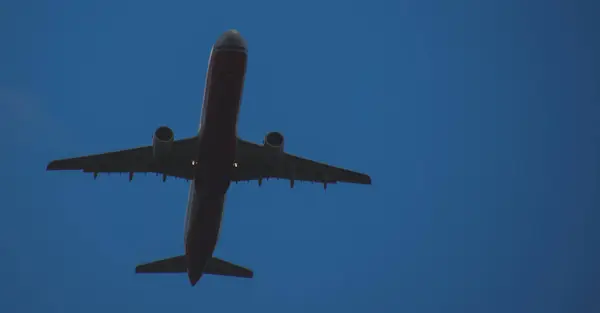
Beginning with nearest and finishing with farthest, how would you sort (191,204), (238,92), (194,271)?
(238,92), (191,204), (194,271)

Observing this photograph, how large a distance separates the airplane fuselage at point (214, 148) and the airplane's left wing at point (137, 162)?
826 mm

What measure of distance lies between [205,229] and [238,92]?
909cm

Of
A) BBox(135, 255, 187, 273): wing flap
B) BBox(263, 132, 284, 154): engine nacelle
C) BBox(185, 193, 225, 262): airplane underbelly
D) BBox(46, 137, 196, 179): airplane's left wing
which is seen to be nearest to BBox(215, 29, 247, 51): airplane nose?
BBox(263, 132, 284, 154): engine nacelle

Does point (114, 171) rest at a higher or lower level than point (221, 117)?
lower

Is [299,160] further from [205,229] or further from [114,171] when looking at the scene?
[114,171]

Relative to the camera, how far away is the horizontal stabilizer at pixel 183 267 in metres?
44.8

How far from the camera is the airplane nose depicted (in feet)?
108

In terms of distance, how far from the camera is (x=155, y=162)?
125 feet

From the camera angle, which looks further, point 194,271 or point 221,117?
point 194,271

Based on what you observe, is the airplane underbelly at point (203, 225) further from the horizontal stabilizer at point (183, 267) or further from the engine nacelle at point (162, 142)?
the horizontal stabilizer at point (183, 267)

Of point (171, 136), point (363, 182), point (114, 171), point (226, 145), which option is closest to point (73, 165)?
point (114, 171)

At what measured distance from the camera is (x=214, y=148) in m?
35.9

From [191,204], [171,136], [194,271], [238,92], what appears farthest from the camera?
[194,271]

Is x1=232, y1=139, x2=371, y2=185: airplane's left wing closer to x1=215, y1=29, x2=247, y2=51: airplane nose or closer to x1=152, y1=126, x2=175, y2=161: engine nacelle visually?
x1=152, y1=126, x2=175, y2=161: engine nacelle
